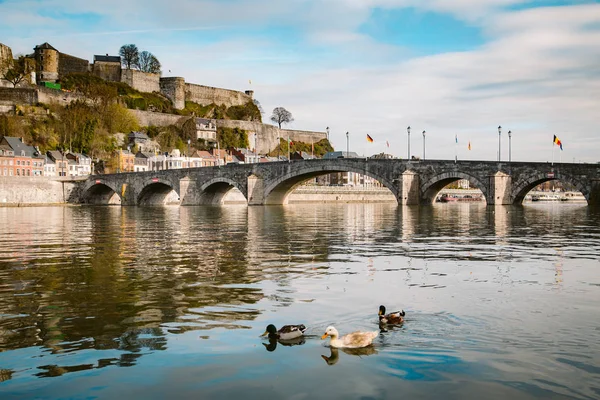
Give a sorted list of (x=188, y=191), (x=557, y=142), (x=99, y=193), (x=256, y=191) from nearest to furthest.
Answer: (x=557, y=142) < (x=256, y=191) < (x=188, y=191) < (x=99, y=193)

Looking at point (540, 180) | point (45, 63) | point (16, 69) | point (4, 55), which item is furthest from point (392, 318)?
point (45, 63)

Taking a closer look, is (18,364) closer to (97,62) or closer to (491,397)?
(491,397)

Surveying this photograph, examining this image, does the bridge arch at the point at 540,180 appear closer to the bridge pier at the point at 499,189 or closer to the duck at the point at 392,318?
the bridge pier at the point at 499,189

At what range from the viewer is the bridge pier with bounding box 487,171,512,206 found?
175 feet

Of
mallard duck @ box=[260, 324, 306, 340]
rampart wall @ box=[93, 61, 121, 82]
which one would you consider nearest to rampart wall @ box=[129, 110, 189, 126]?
rampart wall @ box=[93, 61, 121, 82]

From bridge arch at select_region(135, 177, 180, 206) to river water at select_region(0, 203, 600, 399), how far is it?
175 ft

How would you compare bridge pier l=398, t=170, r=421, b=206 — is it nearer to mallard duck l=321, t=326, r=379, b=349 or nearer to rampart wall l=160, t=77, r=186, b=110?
mallard duck l=321, t=326, r=379, b=349

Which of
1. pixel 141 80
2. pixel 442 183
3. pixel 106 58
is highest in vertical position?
pixel 106 58

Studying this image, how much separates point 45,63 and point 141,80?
54.0 ft

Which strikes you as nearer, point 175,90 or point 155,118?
Result: point 155,118

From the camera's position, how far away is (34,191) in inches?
3014

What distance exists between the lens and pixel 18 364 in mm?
7301

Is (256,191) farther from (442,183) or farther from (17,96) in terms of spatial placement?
(17,96)

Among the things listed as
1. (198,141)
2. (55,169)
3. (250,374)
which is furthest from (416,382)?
(198,141)
